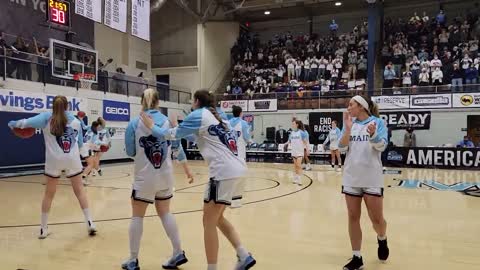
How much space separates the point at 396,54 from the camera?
2256 cm

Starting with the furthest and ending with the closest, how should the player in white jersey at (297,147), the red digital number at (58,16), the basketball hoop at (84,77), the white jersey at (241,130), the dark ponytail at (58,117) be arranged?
the basketball hoop at (84,77), the red digital number at (58,16), the player in white jersey at (297,147), the white jersey at (241,130), the dark ponytail at (58,117)

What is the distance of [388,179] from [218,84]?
53.9ft

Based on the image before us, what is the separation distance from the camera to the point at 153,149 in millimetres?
4086

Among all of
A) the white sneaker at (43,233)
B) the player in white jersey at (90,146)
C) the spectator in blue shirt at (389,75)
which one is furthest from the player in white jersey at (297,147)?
the spectator in blue shirt at (389,75)

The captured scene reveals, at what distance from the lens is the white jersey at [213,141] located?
3.56 metres

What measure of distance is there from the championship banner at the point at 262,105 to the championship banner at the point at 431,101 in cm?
661

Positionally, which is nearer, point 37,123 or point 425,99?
point 37,123

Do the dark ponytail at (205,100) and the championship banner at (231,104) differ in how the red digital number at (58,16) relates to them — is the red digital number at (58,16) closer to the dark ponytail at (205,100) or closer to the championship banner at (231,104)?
the championship banner at (231,104)

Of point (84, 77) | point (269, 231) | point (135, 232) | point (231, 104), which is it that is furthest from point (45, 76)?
point (135, 232)

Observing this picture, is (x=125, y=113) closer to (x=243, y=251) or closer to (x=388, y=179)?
(x=388, y=179)

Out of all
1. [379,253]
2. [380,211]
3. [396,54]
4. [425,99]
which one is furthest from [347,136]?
[396,54]

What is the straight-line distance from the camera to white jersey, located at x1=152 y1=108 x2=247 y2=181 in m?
3.56

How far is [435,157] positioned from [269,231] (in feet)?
42.2

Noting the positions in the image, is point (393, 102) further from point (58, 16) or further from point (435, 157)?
point (58, 16)
